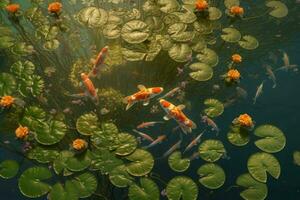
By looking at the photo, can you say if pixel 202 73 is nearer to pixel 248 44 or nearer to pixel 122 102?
pixel 248 44

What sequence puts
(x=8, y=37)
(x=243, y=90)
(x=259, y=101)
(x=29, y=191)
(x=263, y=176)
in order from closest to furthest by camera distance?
1. (x=29, y=191)
2. (x=263, y=176)
3. (x=8, y=37)
4. (x=243, y=90)
5. (x=259, y=101)

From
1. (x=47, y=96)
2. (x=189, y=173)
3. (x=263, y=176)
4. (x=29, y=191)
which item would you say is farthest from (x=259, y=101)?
(x=29, y=191)

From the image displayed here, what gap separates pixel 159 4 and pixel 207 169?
1.51 meters

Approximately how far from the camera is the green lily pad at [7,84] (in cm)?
288

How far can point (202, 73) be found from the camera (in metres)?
3.04

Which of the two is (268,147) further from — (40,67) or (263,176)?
(40,67)

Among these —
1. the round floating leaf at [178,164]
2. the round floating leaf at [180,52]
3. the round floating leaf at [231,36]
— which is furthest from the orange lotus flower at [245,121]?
the round floating leaf at [231,36]

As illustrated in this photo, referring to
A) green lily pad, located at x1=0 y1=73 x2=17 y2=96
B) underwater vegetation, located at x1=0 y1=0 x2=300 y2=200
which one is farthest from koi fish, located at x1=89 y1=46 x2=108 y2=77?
green lily pad, located at x1=0 y1=73 x2=17 y2=96

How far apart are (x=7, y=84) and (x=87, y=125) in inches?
28.6

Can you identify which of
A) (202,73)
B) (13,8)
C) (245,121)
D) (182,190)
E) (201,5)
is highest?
(13,8)

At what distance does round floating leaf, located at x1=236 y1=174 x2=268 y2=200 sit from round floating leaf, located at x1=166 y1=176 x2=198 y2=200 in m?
0.38

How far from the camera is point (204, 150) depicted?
2.75m

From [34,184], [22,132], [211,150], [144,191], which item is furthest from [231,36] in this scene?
[34,184]

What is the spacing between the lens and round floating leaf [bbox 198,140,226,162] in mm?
2717
